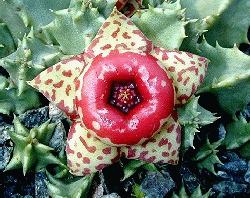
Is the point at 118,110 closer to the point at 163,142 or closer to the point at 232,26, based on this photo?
the point at 163,142

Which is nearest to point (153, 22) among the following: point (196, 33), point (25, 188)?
point (196, 33)

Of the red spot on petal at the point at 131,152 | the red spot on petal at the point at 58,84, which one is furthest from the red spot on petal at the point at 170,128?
the red spot on petal at the point at 58,84

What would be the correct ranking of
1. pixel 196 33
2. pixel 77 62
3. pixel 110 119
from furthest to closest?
pixel 196 33 → pixel 77 62 → pixel 110 119

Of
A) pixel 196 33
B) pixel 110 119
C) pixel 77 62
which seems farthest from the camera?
pixel 196 33

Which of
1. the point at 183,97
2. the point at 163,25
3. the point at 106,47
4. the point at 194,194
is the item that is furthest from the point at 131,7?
the point at 194,194

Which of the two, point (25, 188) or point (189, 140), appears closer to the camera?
point (189, 140)

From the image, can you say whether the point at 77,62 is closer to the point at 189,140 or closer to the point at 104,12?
the point at 104,12
